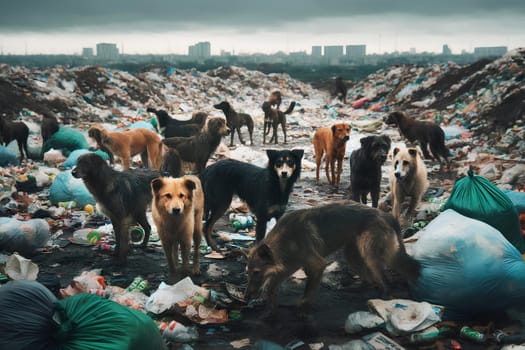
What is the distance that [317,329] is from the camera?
345 cm

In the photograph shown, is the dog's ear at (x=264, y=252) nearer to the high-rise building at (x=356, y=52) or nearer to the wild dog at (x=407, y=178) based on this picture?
the wild dog at (x=407, y=178)

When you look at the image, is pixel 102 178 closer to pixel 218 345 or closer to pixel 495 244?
pixel 218 345

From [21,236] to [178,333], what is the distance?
8.42 feet

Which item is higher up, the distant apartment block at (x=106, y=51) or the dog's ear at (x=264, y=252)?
the distant apartment block at (x=106, y=51)

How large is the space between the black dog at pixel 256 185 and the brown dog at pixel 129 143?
3.35 meters

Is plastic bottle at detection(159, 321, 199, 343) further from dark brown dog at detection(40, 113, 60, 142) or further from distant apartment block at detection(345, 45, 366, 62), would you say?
distant apartment block at detection(345, 45, 366, 62)

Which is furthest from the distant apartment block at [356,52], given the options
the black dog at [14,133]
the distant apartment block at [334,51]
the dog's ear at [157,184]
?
the dog's ear at [157,184]

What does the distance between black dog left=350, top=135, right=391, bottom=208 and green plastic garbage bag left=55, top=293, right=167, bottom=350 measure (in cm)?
389

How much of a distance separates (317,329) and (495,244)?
1464mm

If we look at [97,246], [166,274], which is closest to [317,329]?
[166,274]

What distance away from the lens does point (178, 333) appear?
130 inches

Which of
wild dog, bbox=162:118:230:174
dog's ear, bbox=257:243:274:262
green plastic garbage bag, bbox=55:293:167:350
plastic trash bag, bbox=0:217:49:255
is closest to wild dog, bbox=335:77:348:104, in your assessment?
wild dog, bbox=162:118:230:174

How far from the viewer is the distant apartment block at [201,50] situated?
163375 mm

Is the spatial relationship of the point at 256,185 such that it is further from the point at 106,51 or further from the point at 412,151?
the point at 106,51
